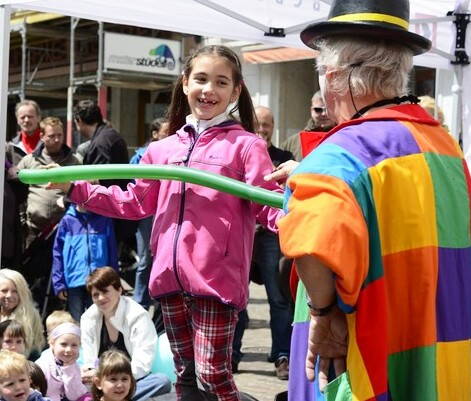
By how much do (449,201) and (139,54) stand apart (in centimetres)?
1306

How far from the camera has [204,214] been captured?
374 cm

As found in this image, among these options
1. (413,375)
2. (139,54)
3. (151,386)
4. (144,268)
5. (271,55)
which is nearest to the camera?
(413,375)

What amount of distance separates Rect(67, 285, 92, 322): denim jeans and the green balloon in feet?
11.3

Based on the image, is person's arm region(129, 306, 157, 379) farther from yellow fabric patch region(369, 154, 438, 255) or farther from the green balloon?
yellow fabric patch region(369, 154, 438, 255)

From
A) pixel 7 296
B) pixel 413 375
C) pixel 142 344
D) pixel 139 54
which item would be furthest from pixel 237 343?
pixel 139 54

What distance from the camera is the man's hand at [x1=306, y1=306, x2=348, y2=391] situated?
2350 millimetres

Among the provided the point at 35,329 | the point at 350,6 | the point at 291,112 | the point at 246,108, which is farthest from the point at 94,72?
the point at 350,6

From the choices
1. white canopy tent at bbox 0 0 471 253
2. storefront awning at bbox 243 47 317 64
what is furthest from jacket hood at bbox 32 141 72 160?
storefront awning at bbox 243 47 317 64

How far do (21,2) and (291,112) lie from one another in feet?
38.3

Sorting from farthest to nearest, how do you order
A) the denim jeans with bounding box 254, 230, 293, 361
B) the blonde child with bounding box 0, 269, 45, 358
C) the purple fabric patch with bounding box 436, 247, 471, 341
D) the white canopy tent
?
the denim jeans with bounding box 254, 230, 293, 361
the blonde child with bounding box 0, 269, 45, 358
the white canopy tent
the purple fabric patch with bounding box 436, 247, 471, 341

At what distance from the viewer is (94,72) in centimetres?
1827

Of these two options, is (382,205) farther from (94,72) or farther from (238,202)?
(94,72)

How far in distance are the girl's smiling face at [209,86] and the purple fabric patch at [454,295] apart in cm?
163

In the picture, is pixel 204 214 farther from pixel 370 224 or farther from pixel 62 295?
pixel 62 295
